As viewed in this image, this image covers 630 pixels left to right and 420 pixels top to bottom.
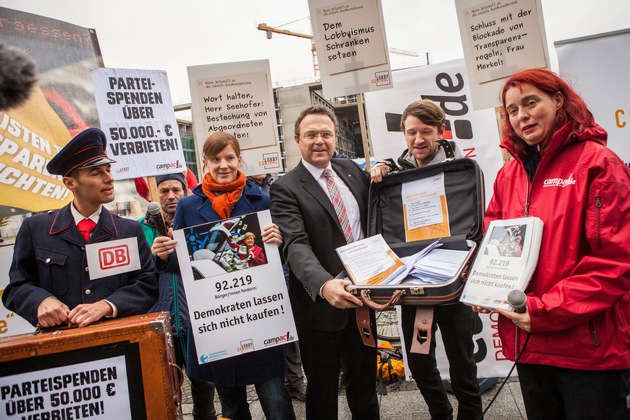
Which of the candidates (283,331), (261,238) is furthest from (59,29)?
(283,331)

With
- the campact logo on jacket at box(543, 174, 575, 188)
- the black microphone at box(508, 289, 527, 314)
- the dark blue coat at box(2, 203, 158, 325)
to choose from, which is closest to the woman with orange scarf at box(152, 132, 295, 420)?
the dark blue coat at box(2, 203, 158, 325)

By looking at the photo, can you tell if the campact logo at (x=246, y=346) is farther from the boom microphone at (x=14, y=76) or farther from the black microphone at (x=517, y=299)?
the boom microphone at (x=14, y=76)

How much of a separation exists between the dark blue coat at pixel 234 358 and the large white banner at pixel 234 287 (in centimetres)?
11

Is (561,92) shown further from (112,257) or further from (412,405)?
(412,405)

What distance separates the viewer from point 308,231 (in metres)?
2.44

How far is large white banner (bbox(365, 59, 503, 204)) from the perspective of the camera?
371cm

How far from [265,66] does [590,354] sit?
3338 millimetres

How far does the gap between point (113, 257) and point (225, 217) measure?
2.17ft

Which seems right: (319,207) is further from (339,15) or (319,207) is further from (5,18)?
(5,18)

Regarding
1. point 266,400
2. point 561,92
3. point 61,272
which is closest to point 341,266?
point 266,400

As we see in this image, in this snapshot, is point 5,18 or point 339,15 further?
point 5,18

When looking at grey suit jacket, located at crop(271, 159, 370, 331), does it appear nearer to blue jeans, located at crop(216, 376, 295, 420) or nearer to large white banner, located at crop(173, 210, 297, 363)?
large white banner, located at crop(173, 210, 297, 363)

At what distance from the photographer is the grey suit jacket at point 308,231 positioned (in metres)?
2.36

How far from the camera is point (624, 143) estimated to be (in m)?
3.42
